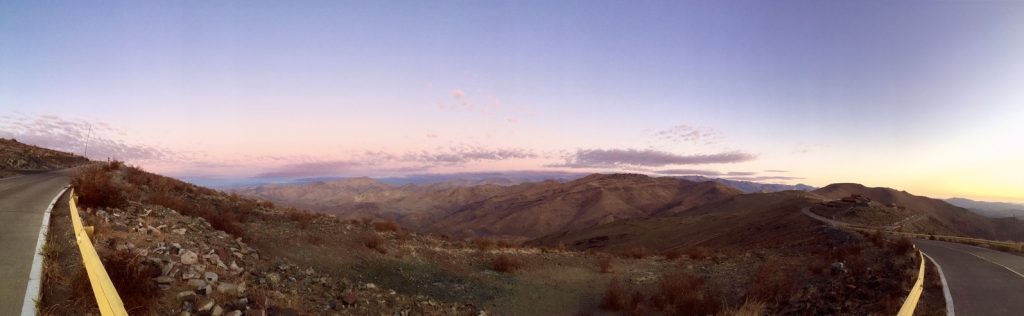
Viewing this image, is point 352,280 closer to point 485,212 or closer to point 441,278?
point 441,278

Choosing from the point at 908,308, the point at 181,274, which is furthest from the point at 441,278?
the point at 908,308

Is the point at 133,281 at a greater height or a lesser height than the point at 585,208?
greater

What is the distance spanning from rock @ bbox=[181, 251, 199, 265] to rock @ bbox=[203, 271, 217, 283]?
53 centimetres

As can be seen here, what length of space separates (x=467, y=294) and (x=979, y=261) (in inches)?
882

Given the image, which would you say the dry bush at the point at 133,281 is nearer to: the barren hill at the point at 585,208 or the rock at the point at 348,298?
the rock at the point at 348,298

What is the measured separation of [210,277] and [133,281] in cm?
140

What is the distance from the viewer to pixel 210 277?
827 centimetres

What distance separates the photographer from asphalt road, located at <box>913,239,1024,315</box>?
1117 cm

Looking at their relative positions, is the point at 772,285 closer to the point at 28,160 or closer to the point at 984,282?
the point at 984,282

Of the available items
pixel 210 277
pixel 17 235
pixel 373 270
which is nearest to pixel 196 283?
pixel 210 277

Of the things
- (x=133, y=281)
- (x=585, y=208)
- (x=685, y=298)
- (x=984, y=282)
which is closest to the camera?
(x=133, y=281)

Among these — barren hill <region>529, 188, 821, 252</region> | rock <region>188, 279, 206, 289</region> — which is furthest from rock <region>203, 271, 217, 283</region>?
barren hill <region>529, 188, 821, 252</region>

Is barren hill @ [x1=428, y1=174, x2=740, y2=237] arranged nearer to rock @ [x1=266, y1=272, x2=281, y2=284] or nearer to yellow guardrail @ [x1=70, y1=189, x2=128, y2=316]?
rock @ [x1=266, y1=272, x2=281, y2=284]

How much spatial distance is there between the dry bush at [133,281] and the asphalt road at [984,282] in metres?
16.8
